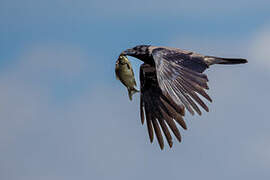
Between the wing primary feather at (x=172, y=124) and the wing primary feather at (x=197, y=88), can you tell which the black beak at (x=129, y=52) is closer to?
the wing primary feather at (x=172, y=124)

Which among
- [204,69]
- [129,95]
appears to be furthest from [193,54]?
[129,95]

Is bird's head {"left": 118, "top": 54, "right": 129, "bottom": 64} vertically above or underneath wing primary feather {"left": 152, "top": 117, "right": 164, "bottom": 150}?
above

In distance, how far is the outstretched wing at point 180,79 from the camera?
28.6 ft

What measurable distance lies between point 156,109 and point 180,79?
2.03 m

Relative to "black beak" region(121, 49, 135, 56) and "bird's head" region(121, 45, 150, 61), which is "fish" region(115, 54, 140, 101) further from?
"bird's head" region(121, 45, 150, 61)

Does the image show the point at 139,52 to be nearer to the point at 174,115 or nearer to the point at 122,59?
the point at 122,59

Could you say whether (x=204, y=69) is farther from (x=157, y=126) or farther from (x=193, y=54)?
(x=157, y=126)

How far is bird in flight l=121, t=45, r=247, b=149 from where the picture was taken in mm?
8773

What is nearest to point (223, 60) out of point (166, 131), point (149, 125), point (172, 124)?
point (172, 124)

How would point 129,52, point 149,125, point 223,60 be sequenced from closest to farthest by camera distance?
point 129,52 → point 223,60 → point 149,125

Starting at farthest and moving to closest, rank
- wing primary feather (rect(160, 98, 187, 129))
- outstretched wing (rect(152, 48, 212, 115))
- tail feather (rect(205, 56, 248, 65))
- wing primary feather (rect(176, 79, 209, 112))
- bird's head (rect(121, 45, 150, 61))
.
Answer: bird's head (rect(121, 45, 150, 61)) < tail feather (rect(205, 56, 248, 65)) < wing primary feather (rect(160, 98, 187, 129)) < wing primary feather (rect(176, 79, 209, 112)) < outstretched wing (rect(152, 48, 212, 115))

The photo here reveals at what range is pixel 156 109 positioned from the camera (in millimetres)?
10898

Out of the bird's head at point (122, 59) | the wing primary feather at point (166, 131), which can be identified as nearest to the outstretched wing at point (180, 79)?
the bird's head at point (122, 59)

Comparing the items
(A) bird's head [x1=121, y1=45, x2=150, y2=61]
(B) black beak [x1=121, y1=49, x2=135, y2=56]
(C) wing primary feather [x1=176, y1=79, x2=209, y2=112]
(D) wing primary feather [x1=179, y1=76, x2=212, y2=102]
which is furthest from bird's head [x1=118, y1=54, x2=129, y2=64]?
(C) wing primary feather [x1=176, y1=79, x2=209, y2=112]
